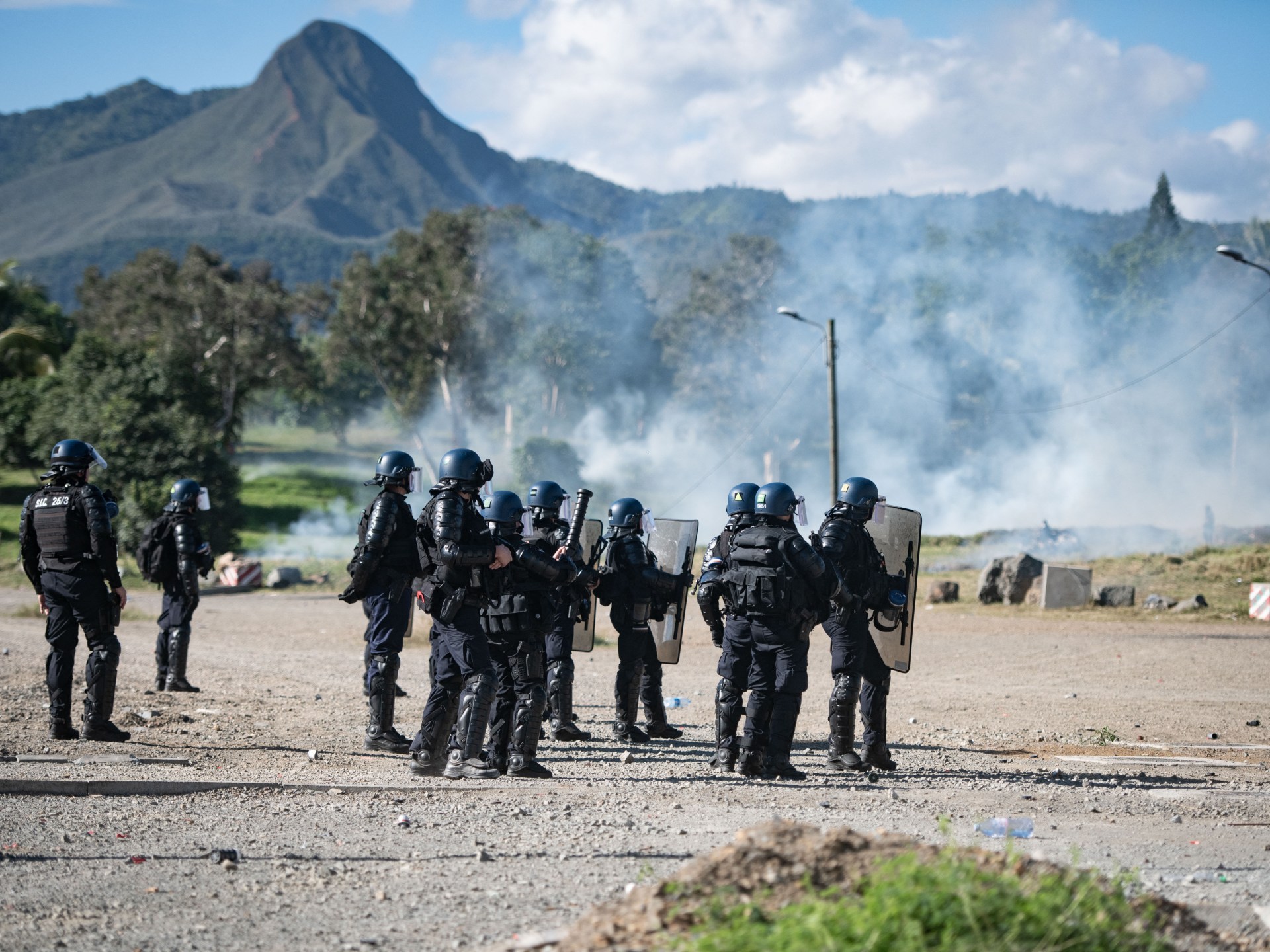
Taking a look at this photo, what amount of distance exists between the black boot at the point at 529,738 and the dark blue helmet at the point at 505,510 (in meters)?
1.14

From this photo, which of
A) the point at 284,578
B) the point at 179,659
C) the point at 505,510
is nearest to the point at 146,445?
the point at 284,578

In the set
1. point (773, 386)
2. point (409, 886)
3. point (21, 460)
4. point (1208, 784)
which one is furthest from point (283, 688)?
point (773, 386)

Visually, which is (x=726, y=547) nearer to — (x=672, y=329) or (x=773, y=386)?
(x=773, y=386)

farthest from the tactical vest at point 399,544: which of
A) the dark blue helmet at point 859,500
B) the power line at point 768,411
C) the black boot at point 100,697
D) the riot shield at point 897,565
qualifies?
the power line at point 768,411

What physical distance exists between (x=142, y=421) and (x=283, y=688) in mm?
23001

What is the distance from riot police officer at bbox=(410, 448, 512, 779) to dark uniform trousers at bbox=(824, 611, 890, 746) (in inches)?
96.5

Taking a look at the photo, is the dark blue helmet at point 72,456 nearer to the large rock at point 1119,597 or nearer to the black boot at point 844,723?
the black boot at point 844,723

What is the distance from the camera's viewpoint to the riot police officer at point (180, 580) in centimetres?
1250

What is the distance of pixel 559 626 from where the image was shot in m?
9.98

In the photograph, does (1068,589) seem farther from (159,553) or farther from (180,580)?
(159,553)

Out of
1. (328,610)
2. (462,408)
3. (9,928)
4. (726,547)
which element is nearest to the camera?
(9,928)

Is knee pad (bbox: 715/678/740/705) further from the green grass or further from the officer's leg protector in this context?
the green grass

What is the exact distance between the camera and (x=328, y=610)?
81.7ft

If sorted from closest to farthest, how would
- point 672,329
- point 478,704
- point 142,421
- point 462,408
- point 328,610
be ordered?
point 478,704 → point 328,610 → point 142,421 → point 462,408 → point 672,329
